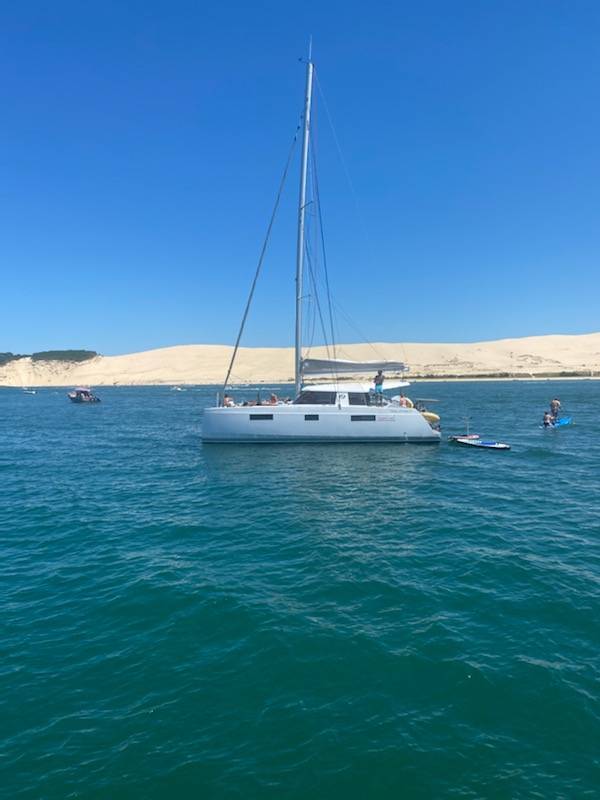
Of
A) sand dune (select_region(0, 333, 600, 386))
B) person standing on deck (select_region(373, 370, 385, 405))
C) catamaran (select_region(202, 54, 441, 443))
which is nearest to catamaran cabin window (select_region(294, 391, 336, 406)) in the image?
catamaran (select_region(202, 54, 441, 443))

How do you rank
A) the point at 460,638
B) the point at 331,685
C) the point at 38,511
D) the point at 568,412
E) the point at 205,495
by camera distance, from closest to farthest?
the point at 331,685
the point at 460,638
the point at 38,511
the point at 205,495
the point at 568,412

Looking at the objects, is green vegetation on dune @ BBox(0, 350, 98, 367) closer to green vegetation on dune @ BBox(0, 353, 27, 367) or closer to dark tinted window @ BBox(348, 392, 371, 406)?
green vegetation on dune @ BBox(0, 353, 27, 367)

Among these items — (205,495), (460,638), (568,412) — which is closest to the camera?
(460,638)

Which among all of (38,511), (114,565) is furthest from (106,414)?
(114,565)

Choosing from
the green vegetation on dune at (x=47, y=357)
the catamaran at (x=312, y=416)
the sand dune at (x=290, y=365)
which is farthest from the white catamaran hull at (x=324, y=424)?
the green vegetation on dune at (x=47, y=357)

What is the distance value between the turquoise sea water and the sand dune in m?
130

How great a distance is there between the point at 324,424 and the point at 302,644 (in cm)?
2246

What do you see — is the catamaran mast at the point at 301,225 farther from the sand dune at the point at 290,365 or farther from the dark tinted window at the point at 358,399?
the sand dune at the point at 290,365

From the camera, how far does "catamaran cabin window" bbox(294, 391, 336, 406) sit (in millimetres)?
31641

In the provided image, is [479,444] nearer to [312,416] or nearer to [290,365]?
[312,416]

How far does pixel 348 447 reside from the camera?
31281 mm

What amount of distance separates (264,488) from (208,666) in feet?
42.6

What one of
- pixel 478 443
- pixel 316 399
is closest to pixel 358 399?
pixel 316 399

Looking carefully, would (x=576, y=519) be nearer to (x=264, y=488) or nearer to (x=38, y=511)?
(x=264, y=488)
